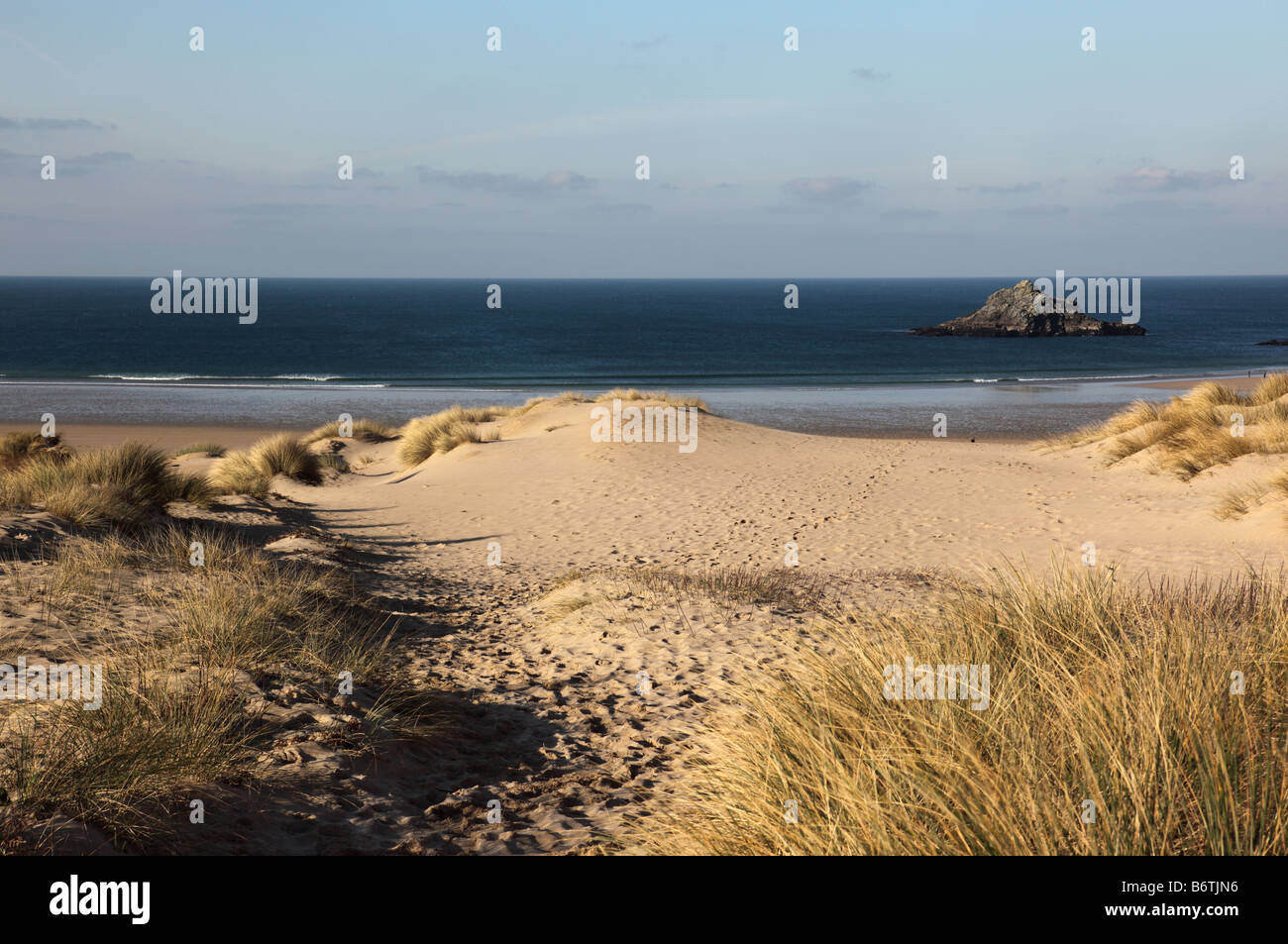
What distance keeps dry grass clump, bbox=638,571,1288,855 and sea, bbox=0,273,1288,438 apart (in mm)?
22692

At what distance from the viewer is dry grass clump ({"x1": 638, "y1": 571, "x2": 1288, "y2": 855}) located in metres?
2.85

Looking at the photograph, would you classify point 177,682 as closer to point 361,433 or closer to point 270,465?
point 270,465

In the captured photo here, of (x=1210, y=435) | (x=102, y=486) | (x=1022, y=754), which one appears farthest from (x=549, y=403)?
(x=1022, y=754)

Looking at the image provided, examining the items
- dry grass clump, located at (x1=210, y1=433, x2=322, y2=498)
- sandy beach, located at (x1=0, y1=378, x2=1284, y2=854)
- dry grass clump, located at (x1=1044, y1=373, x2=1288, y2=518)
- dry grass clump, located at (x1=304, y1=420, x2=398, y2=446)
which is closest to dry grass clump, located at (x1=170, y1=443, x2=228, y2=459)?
sandy beach, located at (x1=0, y1=378, x2=1284, y2=854)

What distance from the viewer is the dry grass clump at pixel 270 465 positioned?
16.9 meters

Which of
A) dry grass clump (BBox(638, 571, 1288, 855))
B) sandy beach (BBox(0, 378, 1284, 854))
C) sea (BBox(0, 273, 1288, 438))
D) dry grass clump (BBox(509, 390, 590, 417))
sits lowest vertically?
sandy beach (BBox(0, 378, 1284, 854))

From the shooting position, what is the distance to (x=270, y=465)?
1822 cm

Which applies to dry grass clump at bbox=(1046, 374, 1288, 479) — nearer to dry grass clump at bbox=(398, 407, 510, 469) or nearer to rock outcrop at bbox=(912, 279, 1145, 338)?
dry grass clump at bbox=(398, 407, 510, 469)

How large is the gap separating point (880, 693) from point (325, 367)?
5885 centimetres

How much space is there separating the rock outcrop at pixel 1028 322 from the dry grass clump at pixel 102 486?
79498 millimetres
